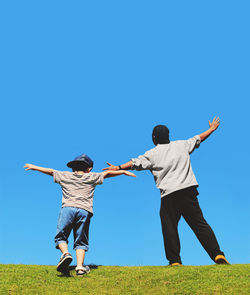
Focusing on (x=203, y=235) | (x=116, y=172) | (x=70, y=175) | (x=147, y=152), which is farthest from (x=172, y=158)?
(x=70, y=175)

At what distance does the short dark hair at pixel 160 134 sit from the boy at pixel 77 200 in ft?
3.26

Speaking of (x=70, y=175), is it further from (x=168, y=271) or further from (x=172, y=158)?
(x=168, y=271)

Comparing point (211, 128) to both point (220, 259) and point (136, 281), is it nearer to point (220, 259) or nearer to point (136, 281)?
point (220, 259)

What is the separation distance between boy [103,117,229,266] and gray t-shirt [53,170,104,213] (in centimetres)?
56

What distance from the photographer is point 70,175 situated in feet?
22.1

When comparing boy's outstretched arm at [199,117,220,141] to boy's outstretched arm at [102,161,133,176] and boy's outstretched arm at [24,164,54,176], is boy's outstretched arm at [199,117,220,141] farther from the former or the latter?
boy's outstretched arm at [24,164,54,176]

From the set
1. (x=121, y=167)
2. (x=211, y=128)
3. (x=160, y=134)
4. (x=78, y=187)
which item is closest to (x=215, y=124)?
(x=211, y=128)

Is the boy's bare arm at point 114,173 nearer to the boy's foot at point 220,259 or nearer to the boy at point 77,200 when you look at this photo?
the boy at point 77,200

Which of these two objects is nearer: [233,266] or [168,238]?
[233,266]

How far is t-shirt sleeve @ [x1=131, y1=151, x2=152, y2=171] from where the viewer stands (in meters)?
6.82

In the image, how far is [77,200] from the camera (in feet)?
21.4

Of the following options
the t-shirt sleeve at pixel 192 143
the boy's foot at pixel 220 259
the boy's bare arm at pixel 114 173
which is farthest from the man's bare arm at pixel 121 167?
the boy's foot at pixel 220 259

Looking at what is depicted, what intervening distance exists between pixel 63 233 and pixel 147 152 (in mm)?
2309

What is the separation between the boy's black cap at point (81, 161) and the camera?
6.89m
